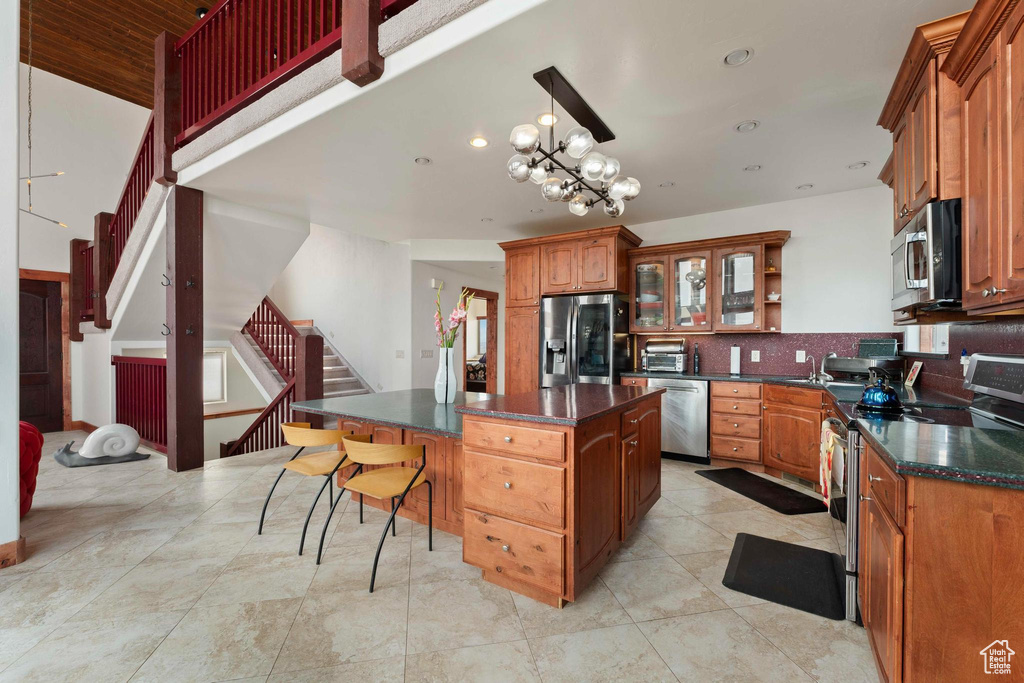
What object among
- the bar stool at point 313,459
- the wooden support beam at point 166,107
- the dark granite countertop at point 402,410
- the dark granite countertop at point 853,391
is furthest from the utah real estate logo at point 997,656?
the wooden support beam at point 166,107

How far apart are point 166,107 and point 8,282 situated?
262cm

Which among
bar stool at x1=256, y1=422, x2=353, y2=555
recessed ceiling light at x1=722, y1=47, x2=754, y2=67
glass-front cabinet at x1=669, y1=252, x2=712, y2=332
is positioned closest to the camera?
recessed ceiling light at x1=722, y1=47, x2=754, y2=67

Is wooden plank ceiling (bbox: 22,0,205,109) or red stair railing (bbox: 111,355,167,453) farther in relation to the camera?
wooden plank ceiling (bbox: 22,0,205,109)

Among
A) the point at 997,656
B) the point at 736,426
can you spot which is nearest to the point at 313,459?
the point at 997,656

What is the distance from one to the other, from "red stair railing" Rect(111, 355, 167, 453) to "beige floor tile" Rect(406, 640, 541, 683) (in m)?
4.32

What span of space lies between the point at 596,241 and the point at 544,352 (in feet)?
4.37

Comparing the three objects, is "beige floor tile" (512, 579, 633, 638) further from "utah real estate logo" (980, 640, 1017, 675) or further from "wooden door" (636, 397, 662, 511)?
"utah real estate logo" (980, 640, 1017, 675)

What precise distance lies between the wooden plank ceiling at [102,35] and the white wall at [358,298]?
2.92 metres

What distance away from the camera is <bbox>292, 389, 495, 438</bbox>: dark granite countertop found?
2.38 metres

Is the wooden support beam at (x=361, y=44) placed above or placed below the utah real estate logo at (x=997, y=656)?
above

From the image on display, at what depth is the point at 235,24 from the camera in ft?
11.5

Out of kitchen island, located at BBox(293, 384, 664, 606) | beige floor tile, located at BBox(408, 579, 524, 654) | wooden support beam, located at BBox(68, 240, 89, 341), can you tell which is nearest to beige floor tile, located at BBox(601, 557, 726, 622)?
kitchen island, located at BBox(293, 384, 664, 606)

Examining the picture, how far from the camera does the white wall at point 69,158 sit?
5.48 metres

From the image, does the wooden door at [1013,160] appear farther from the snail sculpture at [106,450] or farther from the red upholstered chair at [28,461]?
the snail sculpture at [106,450]
